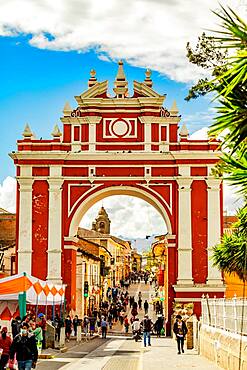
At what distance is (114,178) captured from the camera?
40438 mm

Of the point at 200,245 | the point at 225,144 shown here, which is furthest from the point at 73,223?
the point at 225,144

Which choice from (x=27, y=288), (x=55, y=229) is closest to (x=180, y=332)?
(x=27, y=288)

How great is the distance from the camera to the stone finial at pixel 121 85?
4112 centimetres

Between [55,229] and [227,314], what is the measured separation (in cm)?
2060

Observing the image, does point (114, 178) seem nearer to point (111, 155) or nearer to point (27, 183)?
point (111, 155)

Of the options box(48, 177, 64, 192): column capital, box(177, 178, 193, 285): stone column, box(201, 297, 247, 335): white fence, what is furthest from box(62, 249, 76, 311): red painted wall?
box(201, 297, 247, 335): white fence

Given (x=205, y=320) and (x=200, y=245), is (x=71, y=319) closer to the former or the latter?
(x=200, y=245)

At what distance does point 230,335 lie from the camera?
19797 millimetres

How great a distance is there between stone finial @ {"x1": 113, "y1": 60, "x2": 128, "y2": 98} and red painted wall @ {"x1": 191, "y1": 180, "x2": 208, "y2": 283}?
5.85m

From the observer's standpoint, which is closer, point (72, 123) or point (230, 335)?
point (230, 335)

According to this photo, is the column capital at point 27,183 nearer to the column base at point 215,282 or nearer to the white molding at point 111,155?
the white molding at point 111,155

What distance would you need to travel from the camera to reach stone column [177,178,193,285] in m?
39.7

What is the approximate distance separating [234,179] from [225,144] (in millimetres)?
635

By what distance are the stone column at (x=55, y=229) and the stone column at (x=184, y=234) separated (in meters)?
6.00
